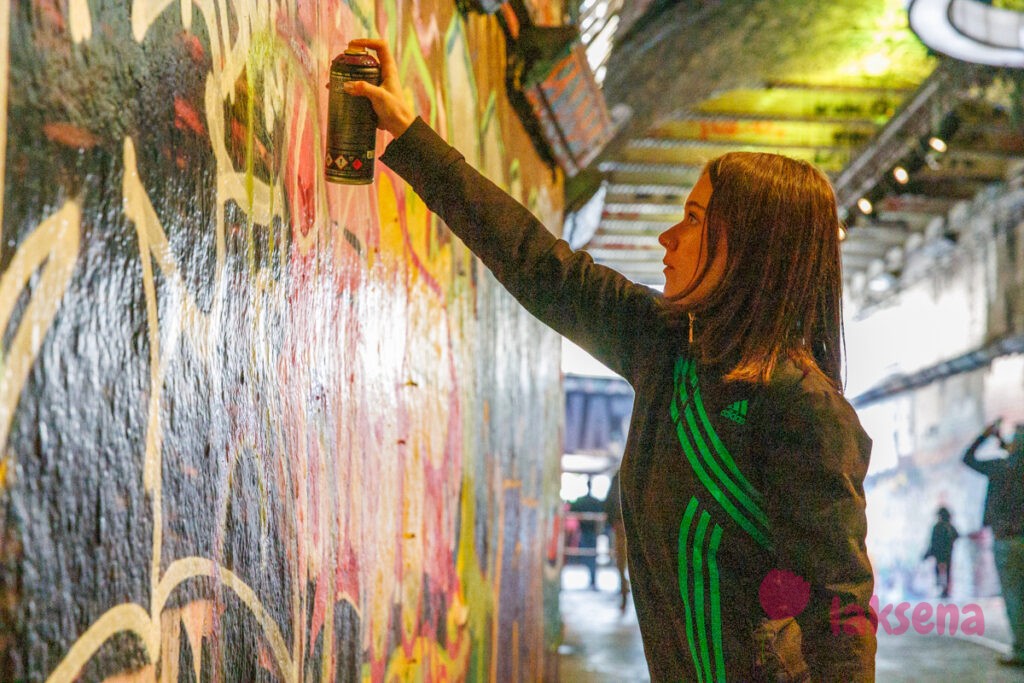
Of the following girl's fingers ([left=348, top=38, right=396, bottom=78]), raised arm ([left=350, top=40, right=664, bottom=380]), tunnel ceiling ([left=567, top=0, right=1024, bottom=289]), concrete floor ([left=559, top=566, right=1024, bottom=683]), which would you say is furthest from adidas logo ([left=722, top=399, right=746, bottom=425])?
concrete floor ([left=559, top=566, right=1024, bottom=683])

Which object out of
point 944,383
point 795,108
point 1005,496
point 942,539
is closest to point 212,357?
point 1005,496


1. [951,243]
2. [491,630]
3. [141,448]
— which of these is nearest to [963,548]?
[951,243]

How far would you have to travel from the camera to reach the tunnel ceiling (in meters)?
8.58

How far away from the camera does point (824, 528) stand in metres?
1.85

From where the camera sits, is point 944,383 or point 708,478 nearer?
point 708,478

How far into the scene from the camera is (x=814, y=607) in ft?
6.20

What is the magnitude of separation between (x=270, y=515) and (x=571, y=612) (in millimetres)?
13002

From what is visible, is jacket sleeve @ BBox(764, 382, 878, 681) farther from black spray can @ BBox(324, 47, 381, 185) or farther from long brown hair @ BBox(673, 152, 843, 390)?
black spray can @ BBox(324, 47, 381, 185)

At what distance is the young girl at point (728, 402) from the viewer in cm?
188

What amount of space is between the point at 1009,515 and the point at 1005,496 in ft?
0.56

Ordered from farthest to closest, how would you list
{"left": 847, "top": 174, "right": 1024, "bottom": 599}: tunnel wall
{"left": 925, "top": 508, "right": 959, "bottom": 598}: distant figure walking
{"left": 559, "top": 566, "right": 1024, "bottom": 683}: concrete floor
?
{"left": 847, "top": 174, "right": 1024, "bottom": 599}: tunnel wall < {"left": 925, "top": 508, "right": 959, "bottom": 598}: distant figure walking < {"left": 559, "top": 566, "right": 1024, "bottom": 683}: concrete floor

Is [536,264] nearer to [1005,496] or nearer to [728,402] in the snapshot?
[728,402]

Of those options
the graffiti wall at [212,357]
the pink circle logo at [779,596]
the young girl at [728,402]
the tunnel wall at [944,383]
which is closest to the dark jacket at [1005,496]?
the tunnel wall at [944,383]

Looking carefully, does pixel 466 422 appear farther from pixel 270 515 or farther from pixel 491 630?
pixel 270 515
